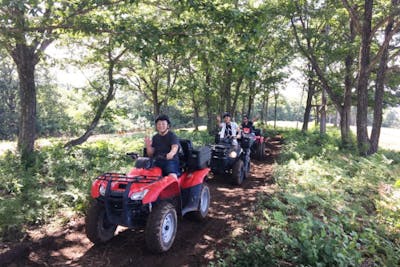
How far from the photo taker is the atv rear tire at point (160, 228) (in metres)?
3.75

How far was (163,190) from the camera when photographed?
411cm

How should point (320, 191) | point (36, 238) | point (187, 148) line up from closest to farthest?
1. point (36, 238)
2. point (187, 148)
3. point (320, 191)

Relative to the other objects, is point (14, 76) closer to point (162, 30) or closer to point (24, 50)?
point (24, 50)

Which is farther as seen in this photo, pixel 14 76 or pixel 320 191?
pixel 14 76

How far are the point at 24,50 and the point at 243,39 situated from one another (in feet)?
22.6

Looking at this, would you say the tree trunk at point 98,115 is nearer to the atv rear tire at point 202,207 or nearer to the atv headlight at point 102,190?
the atv rear tire at point 202,207

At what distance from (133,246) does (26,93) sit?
7364 millimetres

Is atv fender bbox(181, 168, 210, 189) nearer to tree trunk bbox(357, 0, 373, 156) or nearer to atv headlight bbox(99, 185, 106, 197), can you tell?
atv headlight bbox(99, 185, 106, 197)

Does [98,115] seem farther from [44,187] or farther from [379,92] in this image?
[379,92]

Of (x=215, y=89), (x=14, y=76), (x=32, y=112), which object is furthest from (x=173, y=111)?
(x=32, y=112)

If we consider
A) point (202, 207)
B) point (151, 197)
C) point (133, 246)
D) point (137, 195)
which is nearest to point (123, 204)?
point (137, 195)

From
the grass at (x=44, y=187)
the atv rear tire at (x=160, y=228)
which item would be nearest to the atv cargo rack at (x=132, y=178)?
the atv rear tire at (x=160, y=228)

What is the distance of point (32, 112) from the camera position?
373 inches

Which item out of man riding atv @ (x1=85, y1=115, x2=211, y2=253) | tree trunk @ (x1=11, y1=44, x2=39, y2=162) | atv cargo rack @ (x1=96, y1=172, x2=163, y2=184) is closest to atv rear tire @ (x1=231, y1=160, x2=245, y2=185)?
man riding atv @ (x1=85, y1=115, x2=211, y2=253)
